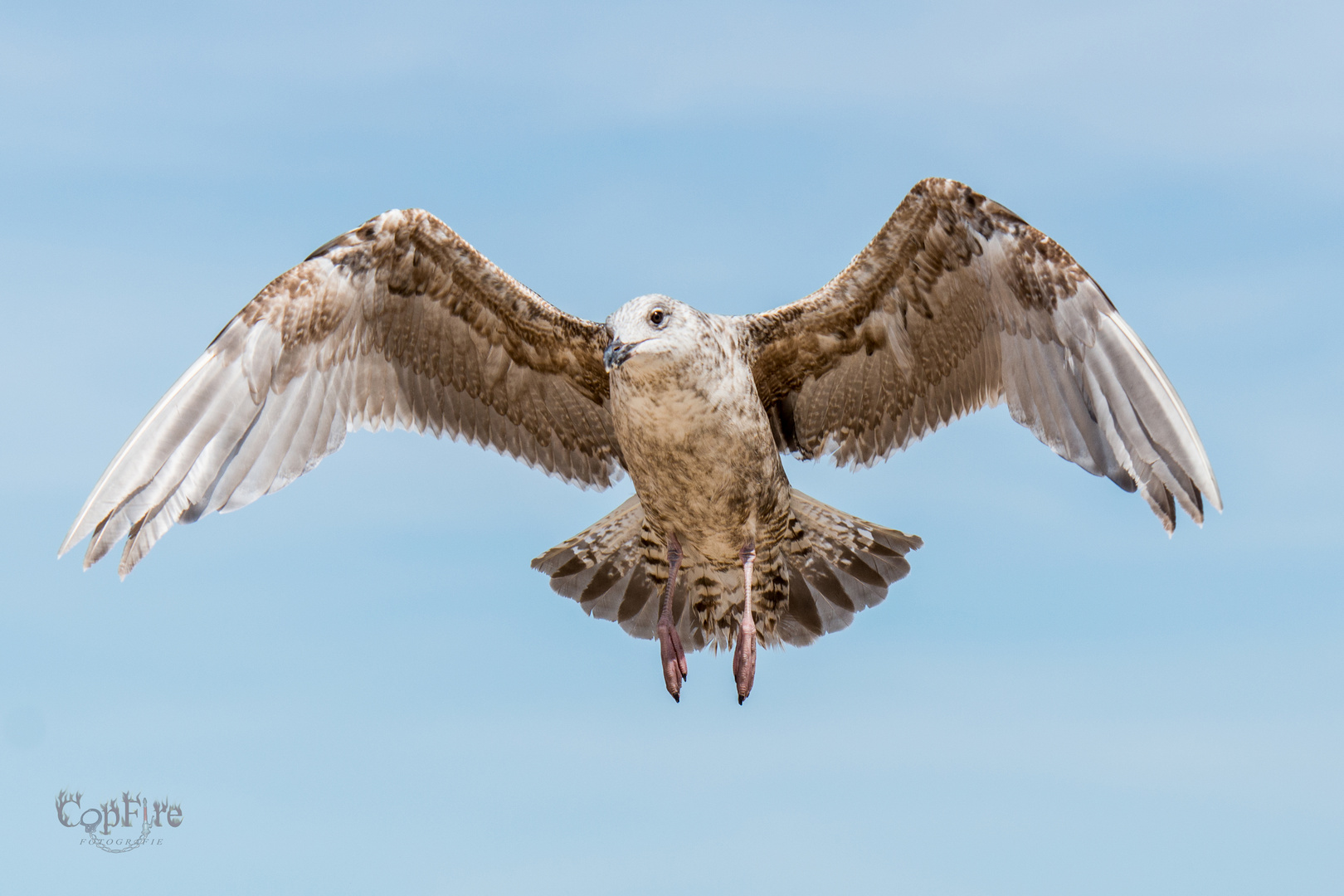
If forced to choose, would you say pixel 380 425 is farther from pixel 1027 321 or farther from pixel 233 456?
pixel 1027 321

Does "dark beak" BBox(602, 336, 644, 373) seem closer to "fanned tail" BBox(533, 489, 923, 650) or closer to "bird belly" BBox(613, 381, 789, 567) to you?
"bird belly" BBox(613, 381, 789, 567)

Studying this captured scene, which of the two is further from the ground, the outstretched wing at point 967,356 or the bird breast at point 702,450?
the outstretched wing at point 967,356

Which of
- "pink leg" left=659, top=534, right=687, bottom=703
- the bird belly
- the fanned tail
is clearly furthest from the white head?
the fanned tail

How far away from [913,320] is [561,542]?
285cm

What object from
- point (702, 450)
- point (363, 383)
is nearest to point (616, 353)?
point (702, 450)

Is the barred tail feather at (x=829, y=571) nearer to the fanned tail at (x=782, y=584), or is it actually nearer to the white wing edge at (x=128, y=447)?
the fanned tail at (x=782, y=584)

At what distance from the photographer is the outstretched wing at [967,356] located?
291 inches

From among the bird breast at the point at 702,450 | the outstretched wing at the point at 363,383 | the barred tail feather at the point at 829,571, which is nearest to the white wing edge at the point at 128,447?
the outstretched wing at the point at 363,383

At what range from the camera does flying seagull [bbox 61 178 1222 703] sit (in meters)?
7.51

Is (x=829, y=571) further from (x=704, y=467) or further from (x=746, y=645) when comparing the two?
(x=704, y=467)

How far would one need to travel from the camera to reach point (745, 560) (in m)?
8.48

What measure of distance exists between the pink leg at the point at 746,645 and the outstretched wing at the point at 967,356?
91cm

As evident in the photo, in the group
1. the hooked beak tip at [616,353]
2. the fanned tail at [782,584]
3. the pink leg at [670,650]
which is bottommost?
the pink leg at [670,650]

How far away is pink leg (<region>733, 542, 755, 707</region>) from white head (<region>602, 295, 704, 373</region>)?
1.66 m
